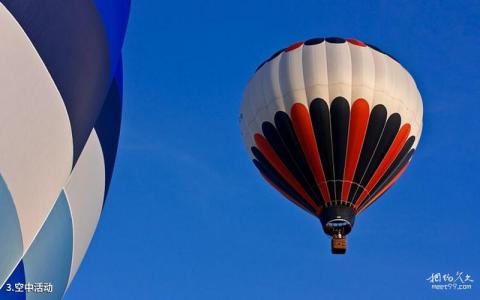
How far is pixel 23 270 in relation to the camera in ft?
36.1

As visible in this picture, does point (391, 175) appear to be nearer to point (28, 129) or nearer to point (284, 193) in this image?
point (284, 193)

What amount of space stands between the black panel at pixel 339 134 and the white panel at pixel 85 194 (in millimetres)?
4418

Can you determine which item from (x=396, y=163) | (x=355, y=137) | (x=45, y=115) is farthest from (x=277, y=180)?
(x=45, y=115)

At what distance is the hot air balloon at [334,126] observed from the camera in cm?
1488

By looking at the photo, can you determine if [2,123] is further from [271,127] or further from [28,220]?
[271,127]

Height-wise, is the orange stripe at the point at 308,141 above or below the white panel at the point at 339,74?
below

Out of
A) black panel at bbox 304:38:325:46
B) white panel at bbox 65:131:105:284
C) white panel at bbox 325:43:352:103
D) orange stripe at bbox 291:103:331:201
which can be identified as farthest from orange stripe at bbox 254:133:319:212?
white panel at bbox 65:131:105:284

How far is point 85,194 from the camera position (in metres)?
12.1

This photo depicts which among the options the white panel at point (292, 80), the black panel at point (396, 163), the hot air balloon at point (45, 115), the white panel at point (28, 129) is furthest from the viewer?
the white panel at point (292, 80)

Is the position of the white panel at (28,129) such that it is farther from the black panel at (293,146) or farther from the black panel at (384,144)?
the black panel at (384,144)

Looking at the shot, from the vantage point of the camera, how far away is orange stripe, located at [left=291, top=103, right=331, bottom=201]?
14898mm

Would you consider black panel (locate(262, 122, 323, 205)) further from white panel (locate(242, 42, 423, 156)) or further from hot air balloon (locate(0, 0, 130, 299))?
hot air balloon (locate(0, 0, 130, 299))

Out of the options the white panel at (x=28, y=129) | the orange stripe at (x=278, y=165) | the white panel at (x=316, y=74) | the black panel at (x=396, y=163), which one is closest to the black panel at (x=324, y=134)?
the white panel at (x=316, y=74)

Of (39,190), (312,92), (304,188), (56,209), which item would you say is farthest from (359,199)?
(39,190)
